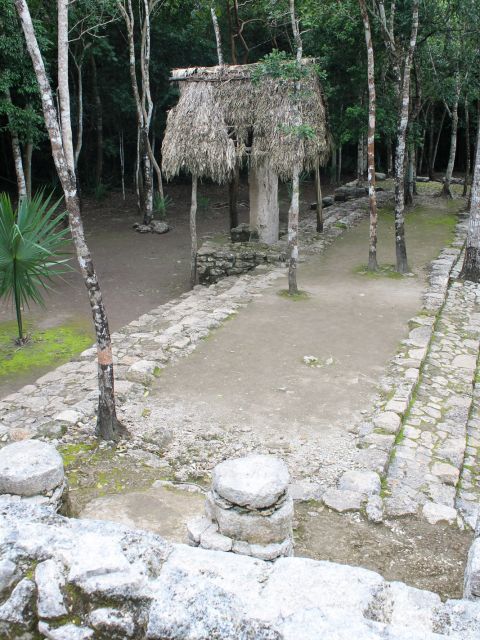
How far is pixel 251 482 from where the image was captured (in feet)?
12.1

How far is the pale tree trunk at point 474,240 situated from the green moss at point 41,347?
24.6 ft

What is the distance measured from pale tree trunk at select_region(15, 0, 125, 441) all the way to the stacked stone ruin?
232cm

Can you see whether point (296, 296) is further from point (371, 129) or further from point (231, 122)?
point (231, 122)

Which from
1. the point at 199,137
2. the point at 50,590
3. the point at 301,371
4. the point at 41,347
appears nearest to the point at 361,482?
the point at 301,371

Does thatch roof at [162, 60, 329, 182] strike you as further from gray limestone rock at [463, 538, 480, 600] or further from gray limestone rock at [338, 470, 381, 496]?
gray limestone rock at [463, 538, 480, 600]

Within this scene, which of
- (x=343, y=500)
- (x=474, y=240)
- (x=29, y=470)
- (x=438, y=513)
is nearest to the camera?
(x=29, y=470)

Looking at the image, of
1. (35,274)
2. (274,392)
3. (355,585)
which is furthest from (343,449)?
(35,274)

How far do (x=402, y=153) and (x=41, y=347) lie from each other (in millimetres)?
7559

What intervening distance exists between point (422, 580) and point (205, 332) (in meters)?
5.25

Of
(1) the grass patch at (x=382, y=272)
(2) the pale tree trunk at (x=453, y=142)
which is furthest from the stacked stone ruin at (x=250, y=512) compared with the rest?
(2) the pale tree trunk at (x=453, y=142)

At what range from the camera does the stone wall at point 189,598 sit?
2.57 meters

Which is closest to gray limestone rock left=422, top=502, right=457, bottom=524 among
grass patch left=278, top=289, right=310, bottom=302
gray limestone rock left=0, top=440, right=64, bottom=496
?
gray limestone rock left=0, top=440, right=64, bottom=496

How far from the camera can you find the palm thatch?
39.9 ft

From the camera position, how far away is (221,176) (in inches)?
495
